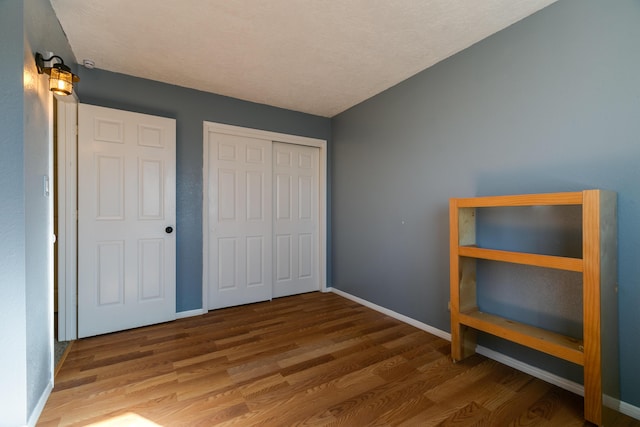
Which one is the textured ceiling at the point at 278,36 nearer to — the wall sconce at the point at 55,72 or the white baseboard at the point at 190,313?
the wall sconce at the point at 55,72

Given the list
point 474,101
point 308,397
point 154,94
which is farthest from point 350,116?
point 308,397

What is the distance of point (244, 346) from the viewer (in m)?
2.37

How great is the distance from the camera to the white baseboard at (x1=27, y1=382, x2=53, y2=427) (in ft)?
4.74

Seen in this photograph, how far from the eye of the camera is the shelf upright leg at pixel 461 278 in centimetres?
210

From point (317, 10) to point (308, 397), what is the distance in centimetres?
253

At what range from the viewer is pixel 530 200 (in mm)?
1654

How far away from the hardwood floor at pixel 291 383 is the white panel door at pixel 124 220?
0.26m

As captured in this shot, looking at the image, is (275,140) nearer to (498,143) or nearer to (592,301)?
(498,143)

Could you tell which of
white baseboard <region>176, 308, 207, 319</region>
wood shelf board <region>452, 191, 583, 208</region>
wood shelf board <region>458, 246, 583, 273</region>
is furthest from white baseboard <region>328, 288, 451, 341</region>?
white baseboard <region>176, 308, 207, 319</region>

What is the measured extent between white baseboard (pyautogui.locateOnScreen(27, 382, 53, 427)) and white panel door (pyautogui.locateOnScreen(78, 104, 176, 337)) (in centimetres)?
88

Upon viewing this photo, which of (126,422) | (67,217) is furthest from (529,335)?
(67,217)

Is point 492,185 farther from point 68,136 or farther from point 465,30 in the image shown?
point 68,136

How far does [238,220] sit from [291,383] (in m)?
2.05

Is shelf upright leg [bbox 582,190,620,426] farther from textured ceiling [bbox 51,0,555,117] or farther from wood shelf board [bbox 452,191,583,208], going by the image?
textured ceiling [bbox 51,0,555,117]
